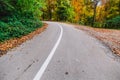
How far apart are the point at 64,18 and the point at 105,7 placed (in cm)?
1296

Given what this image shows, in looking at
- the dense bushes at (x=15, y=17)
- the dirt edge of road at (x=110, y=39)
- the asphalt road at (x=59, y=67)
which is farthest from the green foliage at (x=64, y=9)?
the asphalt road at (x=59, y=67)

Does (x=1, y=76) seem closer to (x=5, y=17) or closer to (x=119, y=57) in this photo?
(x=119, y=57)

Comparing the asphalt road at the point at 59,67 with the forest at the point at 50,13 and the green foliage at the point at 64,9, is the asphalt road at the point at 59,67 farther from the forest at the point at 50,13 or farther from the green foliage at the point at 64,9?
the green foliage at the point at 64,9

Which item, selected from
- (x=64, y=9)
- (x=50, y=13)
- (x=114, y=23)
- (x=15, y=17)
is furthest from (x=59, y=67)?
(x=50, y=13)

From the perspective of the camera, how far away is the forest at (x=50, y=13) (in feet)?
51.7

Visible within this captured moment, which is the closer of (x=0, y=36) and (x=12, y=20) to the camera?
(x=0, y=36)

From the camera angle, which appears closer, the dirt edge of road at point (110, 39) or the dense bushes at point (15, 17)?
the dirt edge of road at point (110, 39)

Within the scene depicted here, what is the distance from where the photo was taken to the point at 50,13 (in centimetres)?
5769

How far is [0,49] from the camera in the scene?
9539 millimetres

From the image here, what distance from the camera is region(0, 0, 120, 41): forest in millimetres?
15763

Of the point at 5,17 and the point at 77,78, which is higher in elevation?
the point at 5,17

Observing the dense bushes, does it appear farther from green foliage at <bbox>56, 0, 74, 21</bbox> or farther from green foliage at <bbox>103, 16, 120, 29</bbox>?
green foliage at <bbox>56, 0, 74, 21</bbox>

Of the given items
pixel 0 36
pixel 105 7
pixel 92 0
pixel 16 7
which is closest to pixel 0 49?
pixel 0 36

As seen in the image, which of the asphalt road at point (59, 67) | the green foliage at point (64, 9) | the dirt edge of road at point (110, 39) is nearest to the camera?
the asphalt road at point (59, 67)
